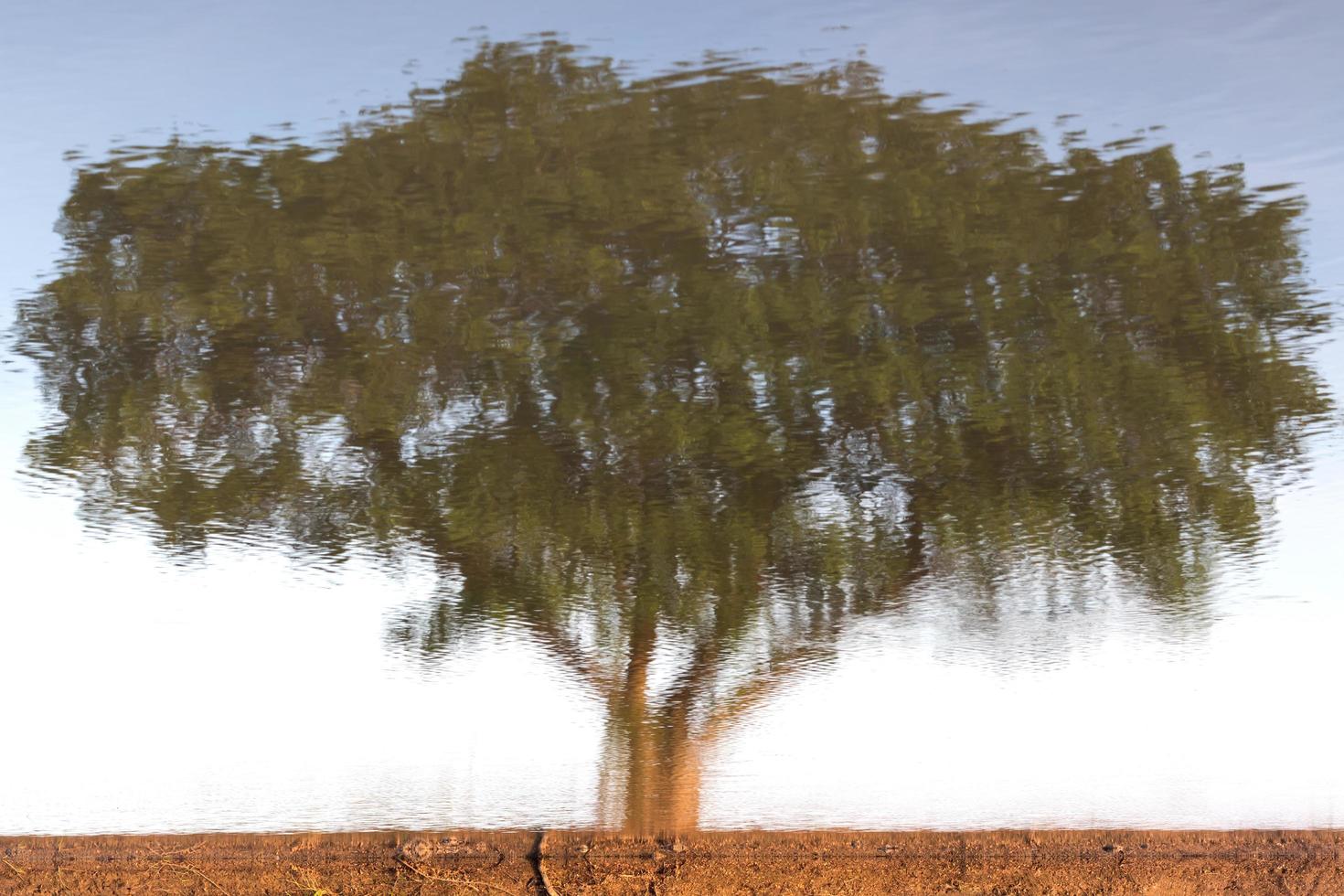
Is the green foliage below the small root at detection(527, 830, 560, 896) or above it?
above

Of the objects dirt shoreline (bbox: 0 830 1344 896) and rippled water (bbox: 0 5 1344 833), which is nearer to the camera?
rippled water (bbox: 0 5 1344 833)

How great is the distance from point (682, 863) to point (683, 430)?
224 cm

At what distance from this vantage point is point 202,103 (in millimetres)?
1634

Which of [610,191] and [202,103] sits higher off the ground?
[202,103]

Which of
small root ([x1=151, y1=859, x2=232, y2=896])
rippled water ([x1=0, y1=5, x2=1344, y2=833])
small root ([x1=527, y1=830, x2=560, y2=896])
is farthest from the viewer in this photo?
small root ([x1=527, y1=830, x2=560, y2=896])

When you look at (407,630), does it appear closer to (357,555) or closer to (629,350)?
(357,555)

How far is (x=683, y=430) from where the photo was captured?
2.62 meters

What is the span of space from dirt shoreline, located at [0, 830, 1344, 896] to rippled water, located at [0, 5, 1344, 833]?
13 centimetres

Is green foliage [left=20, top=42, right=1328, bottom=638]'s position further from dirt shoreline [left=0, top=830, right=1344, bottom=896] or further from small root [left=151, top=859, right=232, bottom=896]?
small root [left=151, top=859, right=232, bottom=896]

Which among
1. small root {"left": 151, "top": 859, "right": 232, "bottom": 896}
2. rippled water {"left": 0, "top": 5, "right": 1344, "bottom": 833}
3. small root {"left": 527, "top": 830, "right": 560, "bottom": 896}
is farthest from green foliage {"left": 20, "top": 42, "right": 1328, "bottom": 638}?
small root {"left": 151, "top": 859, "right": 232, "bottom": 896}

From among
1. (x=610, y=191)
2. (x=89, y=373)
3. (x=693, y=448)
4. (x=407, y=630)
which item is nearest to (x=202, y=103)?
(x=610, y=191)

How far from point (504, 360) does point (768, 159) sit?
3.09 ft

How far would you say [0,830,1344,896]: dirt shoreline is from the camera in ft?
11.9

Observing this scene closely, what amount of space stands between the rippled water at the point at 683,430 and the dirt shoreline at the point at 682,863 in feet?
0.42
